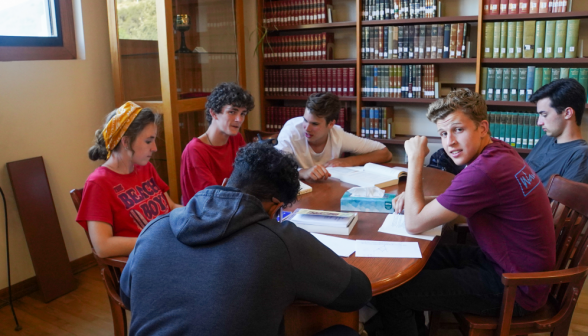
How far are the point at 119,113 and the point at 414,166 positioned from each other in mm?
1162

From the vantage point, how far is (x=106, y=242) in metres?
1.69

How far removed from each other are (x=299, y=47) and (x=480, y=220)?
A: 2902mm

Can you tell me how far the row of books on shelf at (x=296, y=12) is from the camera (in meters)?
4.04

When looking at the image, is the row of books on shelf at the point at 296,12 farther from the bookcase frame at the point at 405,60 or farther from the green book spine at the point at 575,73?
the green book spine at the point at 575,73

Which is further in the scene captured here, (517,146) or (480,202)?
(517,146)

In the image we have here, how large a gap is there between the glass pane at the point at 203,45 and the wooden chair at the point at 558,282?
2339 millimetres

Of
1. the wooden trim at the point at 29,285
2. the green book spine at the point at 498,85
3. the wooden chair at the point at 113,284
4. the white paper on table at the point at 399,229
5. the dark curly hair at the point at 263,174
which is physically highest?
the green book spine at the point at 498,85

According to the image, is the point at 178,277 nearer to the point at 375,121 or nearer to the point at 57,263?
the point at 57,263

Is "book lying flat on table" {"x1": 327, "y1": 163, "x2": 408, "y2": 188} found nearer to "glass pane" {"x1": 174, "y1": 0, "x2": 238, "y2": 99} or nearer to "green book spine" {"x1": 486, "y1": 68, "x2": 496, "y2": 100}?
"glass pane" {"x1": 174, "y1": 0, "x2": 238, "y2": 99}

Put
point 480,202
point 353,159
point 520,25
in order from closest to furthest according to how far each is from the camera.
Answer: point 480,202 → point 353,159 → point 520,25

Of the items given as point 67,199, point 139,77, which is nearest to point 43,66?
point 139,77

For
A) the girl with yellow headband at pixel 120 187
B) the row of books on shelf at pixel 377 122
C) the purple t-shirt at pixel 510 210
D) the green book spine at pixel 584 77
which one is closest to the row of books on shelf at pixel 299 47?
the row of books on shelf at pixel 377 122

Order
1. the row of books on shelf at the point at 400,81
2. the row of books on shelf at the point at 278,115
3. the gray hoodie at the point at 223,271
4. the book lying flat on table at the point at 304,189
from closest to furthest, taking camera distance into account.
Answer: the gray hoodie at the point at 223,271, the book lying flat on table at the point at 304,189, the row of books on shelf at the point at 400,81, the row of books on shelf at the point at 278,115

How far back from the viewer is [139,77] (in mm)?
3291
